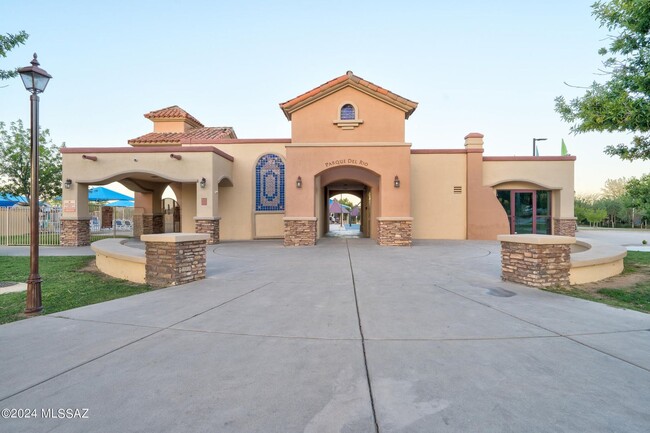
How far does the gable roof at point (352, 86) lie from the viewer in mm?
14055

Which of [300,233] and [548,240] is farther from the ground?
[548,240]

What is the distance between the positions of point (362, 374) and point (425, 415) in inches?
30.4

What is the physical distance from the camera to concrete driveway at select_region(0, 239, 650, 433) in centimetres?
252

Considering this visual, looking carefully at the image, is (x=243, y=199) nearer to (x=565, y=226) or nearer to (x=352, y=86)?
(x=352, y=86)

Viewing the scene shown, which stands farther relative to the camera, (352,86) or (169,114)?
(169,114)

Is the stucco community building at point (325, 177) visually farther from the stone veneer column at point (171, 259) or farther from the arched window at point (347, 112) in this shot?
the stone veneer column at point (171, 259)

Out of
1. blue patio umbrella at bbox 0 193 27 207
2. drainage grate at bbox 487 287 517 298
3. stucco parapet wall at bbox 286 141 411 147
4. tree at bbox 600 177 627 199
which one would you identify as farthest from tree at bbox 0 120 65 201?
tree at bbox 600 177 627 199

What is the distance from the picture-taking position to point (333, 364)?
132 inches

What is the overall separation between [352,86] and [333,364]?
13447 millimetres

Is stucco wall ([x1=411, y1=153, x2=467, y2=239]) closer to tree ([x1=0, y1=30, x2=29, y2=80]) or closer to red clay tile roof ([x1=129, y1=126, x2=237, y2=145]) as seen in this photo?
red clay tile roof ([x1=129, y1=126, x2=237, y2=145])

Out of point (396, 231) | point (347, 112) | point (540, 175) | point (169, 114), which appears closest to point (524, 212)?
point (540, 175)

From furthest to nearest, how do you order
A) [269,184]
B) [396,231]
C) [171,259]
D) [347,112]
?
[269,184]
[347,112]
[396,231]
[171,259]

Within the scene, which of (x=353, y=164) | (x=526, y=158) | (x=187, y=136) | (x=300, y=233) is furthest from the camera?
(x=187, y=136)

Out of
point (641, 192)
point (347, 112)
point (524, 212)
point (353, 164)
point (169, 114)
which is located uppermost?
point (169, 114)
